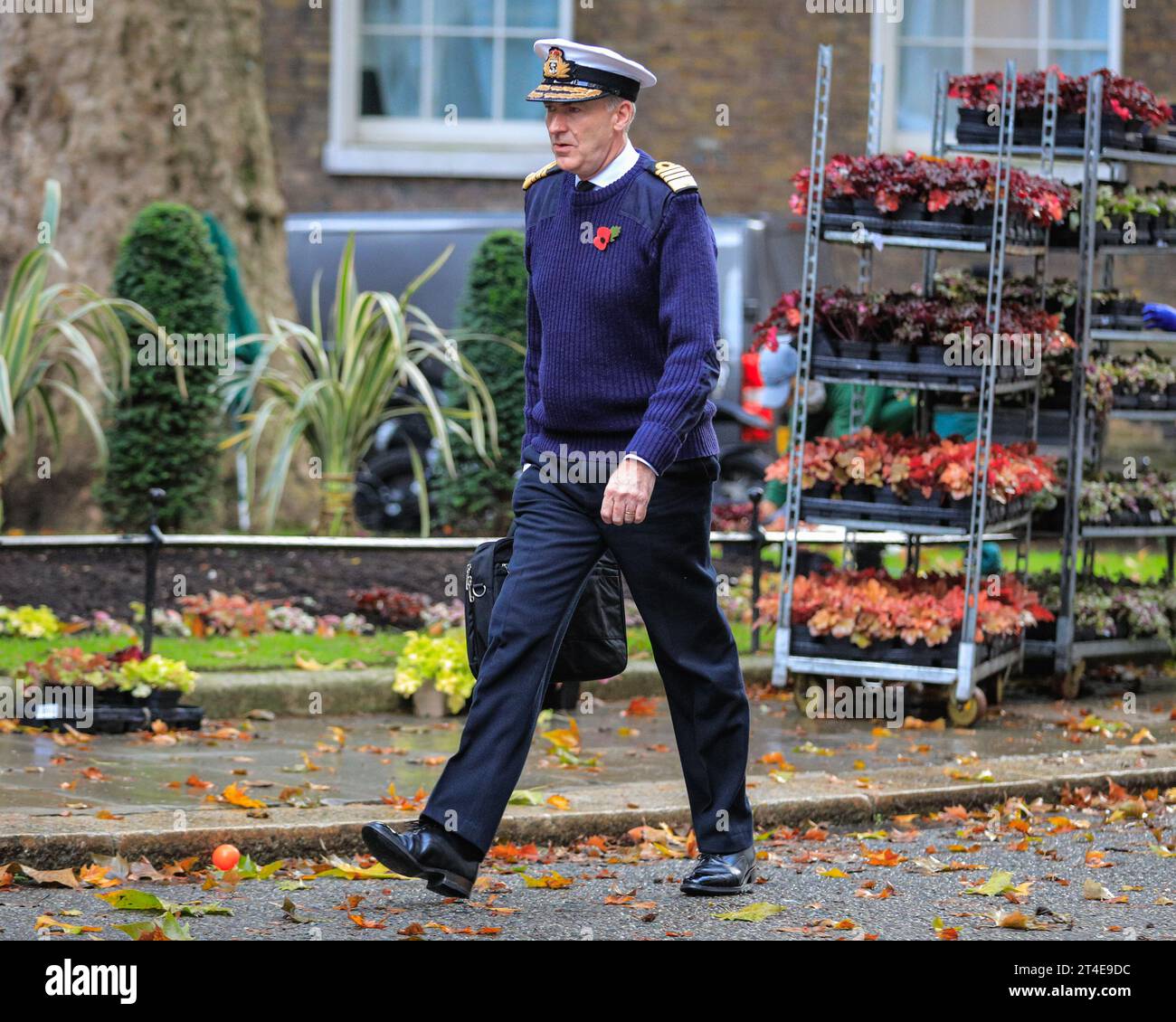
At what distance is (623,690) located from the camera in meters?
8.18

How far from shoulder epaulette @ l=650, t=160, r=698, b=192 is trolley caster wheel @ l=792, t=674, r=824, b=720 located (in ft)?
11.6

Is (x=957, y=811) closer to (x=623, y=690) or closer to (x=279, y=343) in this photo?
(x=623, y=690)

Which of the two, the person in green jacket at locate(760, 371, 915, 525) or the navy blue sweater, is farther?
the person in green jacket at locate(760, 371, 915, 525)

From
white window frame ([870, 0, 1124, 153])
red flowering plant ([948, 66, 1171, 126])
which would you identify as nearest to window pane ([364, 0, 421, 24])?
white window frame ([870, 0, 1124, 153])

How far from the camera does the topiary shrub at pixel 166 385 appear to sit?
32.7 ft

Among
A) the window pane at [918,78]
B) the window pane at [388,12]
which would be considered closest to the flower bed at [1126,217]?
the window pane at [918,78]

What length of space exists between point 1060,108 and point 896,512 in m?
1.97

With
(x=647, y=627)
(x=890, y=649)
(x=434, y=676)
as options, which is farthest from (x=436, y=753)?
(x=647, y=627)

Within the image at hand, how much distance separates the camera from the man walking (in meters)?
4.59

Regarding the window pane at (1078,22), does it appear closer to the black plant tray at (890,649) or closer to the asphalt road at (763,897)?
the black plant tray at (890,649)

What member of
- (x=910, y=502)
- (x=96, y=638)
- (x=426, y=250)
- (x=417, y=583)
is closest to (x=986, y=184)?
(x=910, y=502)

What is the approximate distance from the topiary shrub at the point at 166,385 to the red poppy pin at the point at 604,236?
18.2 feet

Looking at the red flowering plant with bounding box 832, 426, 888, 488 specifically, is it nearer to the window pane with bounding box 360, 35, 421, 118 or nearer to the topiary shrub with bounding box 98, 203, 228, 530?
the topiary shrub with bounding box 98, 203, 228, 530
